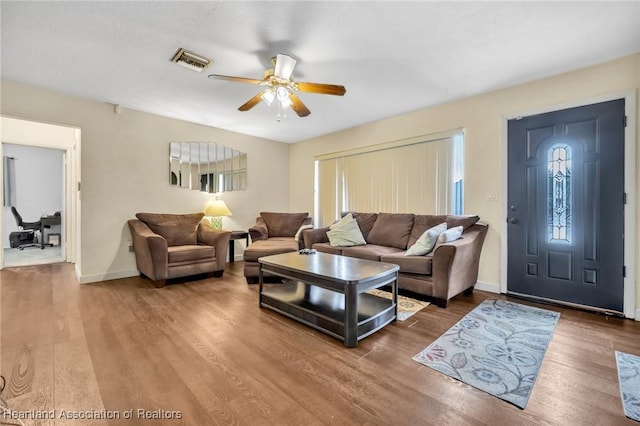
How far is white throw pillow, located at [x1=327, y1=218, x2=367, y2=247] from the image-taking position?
3.85 metres

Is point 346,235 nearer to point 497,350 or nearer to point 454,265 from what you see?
point 454,265

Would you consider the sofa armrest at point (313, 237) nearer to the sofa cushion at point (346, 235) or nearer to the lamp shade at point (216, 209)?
the sofa cushion at point (346, 235)

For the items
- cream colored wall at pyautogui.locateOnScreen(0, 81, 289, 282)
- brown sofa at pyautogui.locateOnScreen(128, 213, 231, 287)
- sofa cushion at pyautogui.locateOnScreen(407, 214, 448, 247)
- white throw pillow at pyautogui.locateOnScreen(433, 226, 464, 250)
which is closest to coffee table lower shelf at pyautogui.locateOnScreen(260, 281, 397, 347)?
white throw pillow at pyautogui.locateOnScreen(433, 226, 464, 250)

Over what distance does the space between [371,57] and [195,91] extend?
2068 millimetres

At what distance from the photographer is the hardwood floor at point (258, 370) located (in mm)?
1349

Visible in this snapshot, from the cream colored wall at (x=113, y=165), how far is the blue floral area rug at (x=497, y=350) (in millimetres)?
4014

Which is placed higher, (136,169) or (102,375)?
(136,169)

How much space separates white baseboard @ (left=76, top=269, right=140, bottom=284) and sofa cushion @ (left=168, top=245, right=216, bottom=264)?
31.1 inches

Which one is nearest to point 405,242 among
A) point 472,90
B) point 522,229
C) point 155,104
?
point 522,229

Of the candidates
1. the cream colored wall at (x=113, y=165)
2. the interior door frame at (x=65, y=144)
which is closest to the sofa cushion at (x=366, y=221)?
the cream colored wall at (x=113, y=165)

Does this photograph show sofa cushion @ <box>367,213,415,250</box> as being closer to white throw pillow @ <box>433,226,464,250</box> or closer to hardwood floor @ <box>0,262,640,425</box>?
white throw pillow @ <box>433,226,464,250</box>

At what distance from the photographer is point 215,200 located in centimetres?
482

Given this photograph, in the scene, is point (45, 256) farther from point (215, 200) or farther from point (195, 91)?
point (195, 91)

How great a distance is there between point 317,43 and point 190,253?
287 centimetres
